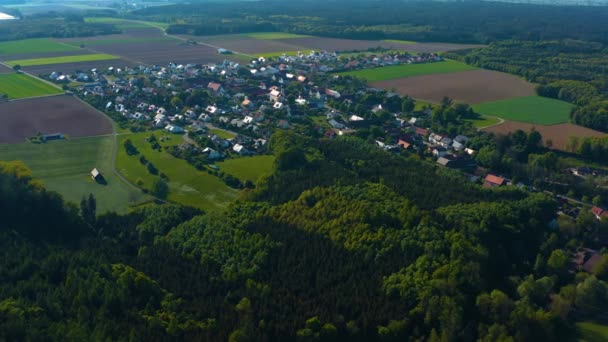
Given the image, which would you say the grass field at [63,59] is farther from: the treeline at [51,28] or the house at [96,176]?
the house at [96,176]

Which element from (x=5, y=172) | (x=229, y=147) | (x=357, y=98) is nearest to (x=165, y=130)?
(x=229, y=147)

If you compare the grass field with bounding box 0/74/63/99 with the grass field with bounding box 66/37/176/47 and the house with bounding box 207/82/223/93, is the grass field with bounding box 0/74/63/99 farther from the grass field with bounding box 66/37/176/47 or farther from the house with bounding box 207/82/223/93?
the grass field with bounding box 66/37/176/47

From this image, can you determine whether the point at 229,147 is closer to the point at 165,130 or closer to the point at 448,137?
the point at 165,130

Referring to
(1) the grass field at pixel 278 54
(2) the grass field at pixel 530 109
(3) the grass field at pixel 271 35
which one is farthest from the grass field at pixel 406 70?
(3) the grass field at pixel 271 35

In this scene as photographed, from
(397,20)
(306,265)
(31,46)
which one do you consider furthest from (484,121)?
(397,20)

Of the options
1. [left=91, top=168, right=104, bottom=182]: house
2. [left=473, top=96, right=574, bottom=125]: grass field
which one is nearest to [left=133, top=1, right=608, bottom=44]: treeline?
[left=473, top=96, right=574, bottom=125]: grass field
